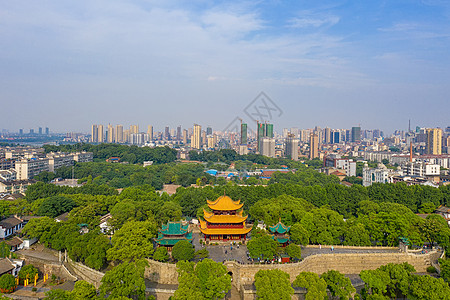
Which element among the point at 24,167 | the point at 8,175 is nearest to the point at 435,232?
the point at 8,175

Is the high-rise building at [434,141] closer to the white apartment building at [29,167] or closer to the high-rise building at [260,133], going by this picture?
the high-rise building at [260,133]

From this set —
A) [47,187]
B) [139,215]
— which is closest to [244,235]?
[139,215]

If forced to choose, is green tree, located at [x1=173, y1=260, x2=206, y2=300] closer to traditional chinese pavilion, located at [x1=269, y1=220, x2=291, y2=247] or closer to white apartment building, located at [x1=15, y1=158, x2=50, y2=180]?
traditional chinese pavilion, located at [x1=269, y1=220, x2=291, y2=247]

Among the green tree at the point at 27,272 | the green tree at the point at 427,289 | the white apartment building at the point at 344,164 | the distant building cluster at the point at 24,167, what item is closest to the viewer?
the green tree at the point at 427,289

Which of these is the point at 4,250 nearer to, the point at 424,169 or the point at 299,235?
the point at 299,235

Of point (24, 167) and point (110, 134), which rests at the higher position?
point (110, 134)

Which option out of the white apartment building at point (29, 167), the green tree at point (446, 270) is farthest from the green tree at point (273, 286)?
the white apartment building at point (29, 167)
